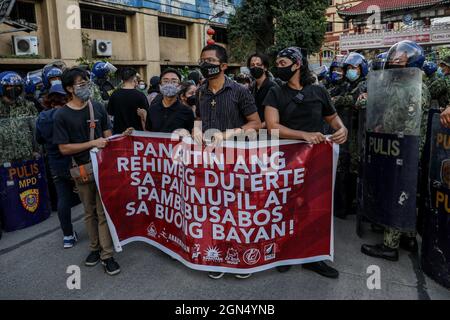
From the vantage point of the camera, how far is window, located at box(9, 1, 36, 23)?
45.4 ft

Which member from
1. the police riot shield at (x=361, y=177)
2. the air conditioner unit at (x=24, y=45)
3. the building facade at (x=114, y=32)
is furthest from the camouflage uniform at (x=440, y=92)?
the air conditioner unit at (x=24, y=45)

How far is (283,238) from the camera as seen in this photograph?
10.4 ft

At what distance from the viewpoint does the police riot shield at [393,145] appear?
10.3ft

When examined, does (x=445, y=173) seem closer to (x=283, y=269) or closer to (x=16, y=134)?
(x=283, y=269)

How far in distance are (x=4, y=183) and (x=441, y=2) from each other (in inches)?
1275

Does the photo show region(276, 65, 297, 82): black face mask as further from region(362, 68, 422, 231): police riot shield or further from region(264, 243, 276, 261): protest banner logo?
region(264, 243, 276, 261): protest banner logo

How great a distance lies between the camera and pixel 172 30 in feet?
73.0

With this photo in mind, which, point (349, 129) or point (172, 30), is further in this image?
point (172, 30)

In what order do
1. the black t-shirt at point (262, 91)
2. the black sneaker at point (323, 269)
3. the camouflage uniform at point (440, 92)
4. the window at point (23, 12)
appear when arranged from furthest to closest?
the window at point (23, 12) → the camouflage uniform at point (440, 92) → the black t-shirt at point (262, 91) → the black sneaker at point (323, 269)

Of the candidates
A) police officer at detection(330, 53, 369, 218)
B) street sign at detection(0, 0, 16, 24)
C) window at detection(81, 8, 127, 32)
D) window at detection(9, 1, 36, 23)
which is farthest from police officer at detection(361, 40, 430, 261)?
window at detection(81, 8, 127, 32)

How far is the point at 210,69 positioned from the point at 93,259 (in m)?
2.06

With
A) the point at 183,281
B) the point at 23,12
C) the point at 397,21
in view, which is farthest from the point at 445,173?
the point at 397,21

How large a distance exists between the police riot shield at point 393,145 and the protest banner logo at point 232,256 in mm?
1379

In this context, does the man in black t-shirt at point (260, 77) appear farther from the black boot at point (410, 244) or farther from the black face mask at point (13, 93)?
the black face mask at point (13, 93)
